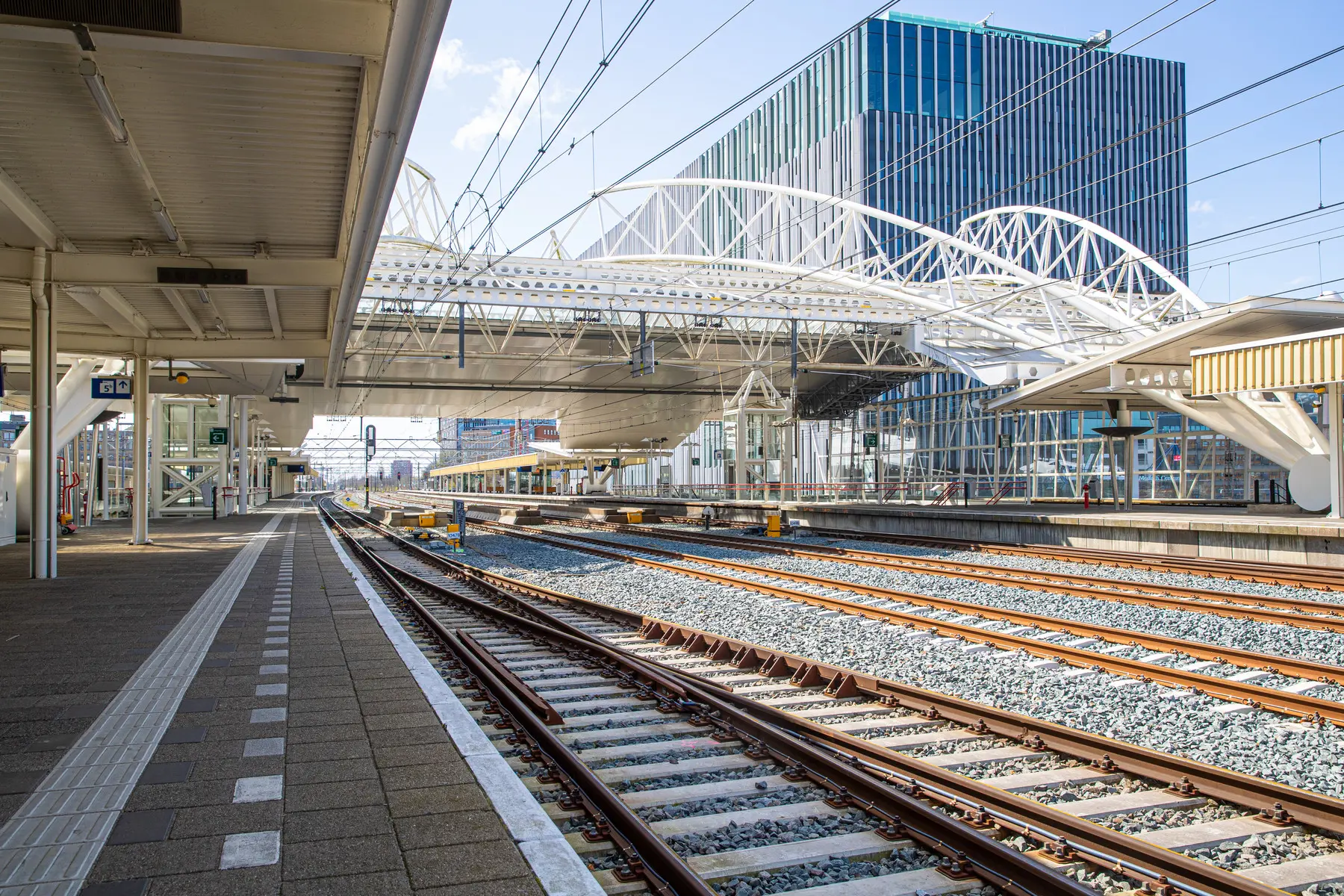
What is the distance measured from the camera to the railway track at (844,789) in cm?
445

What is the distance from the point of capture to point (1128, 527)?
21.0m

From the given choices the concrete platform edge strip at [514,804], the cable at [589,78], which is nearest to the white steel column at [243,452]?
the cable at [589,78]

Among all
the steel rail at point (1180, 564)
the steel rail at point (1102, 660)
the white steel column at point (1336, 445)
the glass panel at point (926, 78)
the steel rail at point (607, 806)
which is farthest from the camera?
the glass panel at point (926, 78)

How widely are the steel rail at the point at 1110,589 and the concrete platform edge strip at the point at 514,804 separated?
9.53 m

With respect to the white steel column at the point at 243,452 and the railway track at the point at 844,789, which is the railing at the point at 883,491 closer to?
the white steel column at the point at 243,452

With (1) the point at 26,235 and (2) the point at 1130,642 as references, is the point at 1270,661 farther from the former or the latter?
(1) the point at 26,235

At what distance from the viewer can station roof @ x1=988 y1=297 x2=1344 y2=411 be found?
20.6 metres

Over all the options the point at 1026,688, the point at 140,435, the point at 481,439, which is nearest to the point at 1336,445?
the point at 1026,688

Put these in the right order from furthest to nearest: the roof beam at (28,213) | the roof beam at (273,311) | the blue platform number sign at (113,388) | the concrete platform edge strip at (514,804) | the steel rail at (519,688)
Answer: the blue platform number sign at (113,388) < the roof beam at (273,311) < the roof beam at (28,213) < the steel rail at (519,688) < the concrete platform edge strip at (514,804)

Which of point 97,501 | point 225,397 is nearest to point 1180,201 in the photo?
point 225,397

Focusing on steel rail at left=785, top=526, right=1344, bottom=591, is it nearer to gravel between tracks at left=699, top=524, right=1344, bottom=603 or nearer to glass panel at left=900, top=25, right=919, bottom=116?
gravel between tracks at left=699, top=524, right=1344, bottom=603

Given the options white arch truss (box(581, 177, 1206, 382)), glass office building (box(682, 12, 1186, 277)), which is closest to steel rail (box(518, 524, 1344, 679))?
white arch truss (box(581, 177, 1206, 382))

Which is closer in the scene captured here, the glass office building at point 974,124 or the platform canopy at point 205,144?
the platform canopy at point 205,144

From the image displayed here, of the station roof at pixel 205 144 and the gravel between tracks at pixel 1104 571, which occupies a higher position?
the station roof at pixel 205 144
